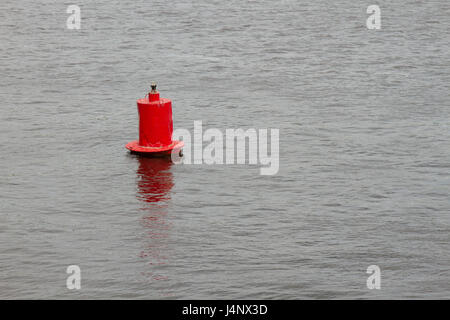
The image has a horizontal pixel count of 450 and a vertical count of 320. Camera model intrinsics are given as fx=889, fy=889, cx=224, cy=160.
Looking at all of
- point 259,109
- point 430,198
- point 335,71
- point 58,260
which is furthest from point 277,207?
point 335,71

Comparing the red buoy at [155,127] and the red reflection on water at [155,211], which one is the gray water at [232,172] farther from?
the red buoy at [155,127]

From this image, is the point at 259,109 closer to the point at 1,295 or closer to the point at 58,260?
the point at 58,260

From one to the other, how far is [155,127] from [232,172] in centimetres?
130

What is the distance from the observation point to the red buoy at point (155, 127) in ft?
41.7

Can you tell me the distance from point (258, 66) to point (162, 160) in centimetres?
774

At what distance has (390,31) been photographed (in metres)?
24.5

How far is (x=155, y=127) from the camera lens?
12.8 meters

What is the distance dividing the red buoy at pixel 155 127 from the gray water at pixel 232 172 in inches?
8.7

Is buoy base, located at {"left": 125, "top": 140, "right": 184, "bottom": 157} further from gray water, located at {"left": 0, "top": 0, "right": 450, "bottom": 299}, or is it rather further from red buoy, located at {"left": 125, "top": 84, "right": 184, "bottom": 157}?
gray water, located at {"left": 0, "top": 0, "right": 450, "bottom": 299}

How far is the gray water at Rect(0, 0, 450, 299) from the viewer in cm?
902

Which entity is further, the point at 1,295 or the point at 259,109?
the point at 259,109

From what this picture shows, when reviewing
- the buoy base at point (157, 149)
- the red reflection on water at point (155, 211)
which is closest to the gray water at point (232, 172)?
the red reflection on water at point (155, 211)
